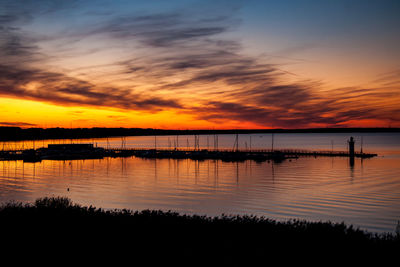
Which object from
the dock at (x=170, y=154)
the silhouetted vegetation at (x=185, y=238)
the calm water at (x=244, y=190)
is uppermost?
the dock at (x=170, y=154)

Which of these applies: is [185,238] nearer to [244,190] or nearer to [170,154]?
[244,190]

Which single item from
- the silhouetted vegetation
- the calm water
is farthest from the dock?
the silhouetted vegetation

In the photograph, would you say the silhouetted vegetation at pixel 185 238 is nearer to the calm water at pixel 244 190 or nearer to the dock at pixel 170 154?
the calm water at pixel 244 190

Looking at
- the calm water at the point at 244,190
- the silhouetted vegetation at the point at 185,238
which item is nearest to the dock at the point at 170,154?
the calm water at the point at 244,190

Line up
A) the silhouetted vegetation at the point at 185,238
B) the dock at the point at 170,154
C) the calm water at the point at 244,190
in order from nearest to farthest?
the silhouetted vegetation at the point at 185,238, the calm water at the point at 244,190, the dock at the point at 170,154

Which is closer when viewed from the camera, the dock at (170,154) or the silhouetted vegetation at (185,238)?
the silhouetted vegetation at (185,238)

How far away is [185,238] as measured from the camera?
18484 millimetres

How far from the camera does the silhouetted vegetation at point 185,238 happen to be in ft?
53.1

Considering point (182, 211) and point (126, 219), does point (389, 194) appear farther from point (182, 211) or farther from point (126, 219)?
point (126, 219)

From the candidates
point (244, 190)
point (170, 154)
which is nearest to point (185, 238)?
point (244, 190)

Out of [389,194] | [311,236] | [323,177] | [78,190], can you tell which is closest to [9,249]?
[311,236]

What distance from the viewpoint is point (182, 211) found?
143ft

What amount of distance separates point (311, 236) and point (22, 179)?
253 feet

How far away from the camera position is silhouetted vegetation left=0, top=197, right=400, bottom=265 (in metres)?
16.2
